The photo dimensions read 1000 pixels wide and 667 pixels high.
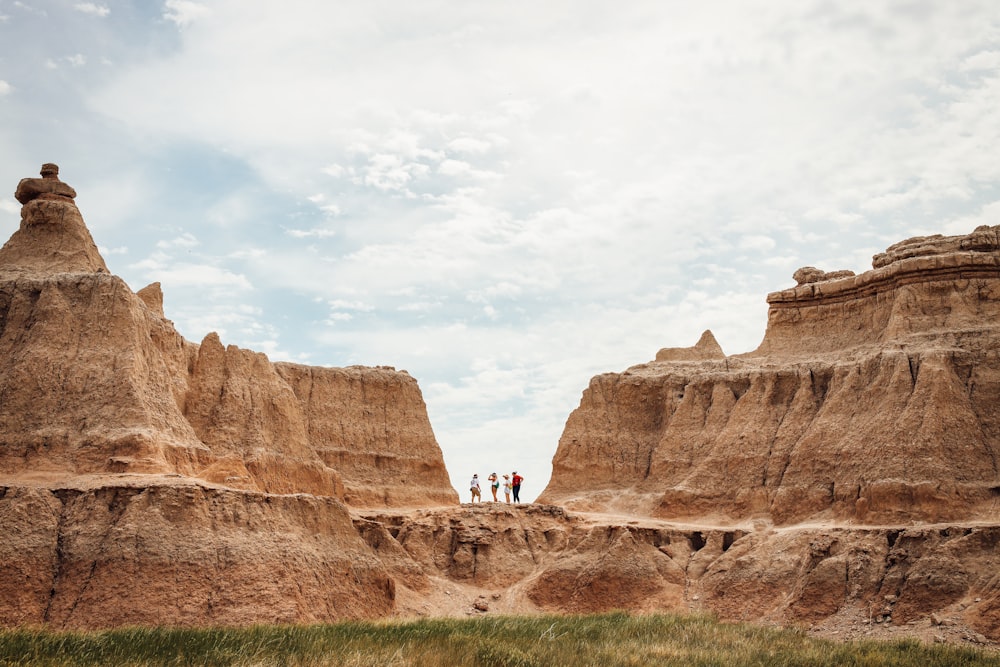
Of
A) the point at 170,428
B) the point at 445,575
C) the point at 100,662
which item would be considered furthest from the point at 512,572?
the point at 100,662

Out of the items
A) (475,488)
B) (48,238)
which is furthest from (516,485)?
(48,238)

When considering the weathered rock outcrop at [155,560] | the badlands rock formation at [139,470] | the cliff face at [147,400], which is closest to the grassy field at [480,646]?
the weathered rock outcrop at [155,560]

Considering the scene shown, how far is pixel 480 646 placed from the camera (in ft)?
95.1

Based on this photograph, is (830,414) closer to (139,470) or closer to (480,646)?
(480,646)

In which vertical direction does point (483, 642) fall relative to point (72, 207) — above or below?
below

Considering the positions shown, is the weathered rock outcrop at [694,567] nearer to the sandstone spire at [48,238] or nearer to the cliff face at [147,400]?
the cliff face at [147,400]

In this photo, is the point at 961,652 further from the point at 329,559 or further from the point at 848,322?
the point at 848,322

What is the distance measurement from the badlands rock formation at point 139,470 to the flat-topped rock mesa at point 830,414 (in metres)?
14.0

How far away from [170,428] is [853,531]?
77.1 ft

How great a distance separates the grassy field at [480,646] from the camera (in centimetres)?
2472

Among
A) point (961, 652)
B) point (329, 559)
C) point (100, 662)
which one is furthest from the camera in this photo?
point (329, 559)

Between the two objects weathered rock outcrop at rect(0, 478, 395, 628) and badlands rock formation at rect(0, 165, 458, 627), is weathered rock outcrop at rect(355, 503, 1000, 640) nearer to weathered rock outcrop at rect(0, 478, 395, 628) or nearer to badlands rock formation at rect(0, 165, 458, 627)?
badlands rock formation at rect(0, 165, 458, 627)

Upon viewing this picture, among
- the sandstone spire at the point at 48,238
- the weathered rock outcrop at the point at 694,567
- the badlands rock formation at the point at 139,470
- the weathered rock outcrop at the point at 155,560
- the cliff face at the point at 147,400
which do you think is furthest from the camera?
the sandstone spire at the point at 48,238

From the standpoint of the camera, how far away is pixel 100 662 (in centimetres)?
2366
